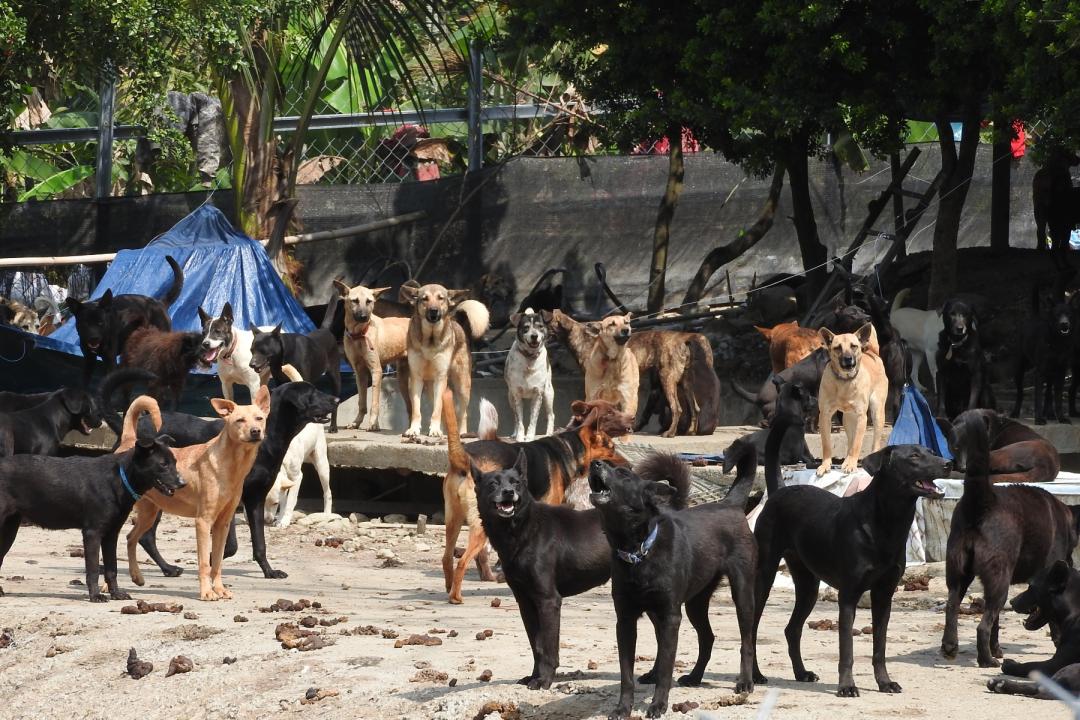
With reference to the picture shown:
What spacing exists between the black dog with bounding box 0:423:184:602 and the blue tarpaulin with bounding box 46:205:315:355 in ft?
23.9

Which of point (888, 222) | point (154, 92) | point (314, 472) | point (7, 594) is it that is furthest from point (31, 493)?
point (888, 222)

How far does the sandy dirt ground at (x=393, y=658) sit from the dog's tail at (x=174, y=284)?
625 cm

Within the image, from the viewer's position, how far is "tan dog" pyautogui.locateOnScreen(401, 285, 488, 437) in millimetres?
14820

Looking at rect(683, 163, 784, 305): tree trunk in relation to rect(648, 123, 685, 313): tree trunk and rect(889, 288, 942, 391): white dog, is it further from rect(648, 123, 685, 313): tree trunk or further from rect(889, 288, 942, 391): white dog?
rect(889, 288, 942, 391): white dog

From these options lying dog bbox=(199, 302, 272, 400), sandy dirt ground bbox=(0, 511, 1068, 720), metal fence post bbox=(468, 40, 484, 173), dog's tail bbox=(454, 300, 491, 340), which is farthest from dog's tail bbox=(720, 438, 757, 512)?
metal fence post bbox=(468, 40, 484, 173)

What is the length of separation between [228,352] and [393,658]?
24.5 feet

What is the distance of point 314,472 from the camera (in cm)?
1593

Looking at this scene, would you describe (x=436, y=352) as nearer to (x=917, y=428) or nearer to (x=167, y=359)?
(x=167, y=359)

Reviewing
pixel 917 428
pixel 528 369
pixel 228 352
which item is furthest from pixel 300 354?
pixel 917 428

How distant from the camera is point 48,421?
1223 centimetres

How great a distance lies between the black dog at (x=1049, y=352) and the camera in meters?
Result: 14.7

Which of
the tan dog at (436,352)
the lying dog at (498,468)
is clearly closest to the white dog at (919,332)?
the tan dog at (436,352)

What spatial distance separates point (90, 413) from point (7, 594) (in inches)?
106

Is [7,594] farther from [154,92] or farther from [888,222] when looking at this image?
[888,222]
